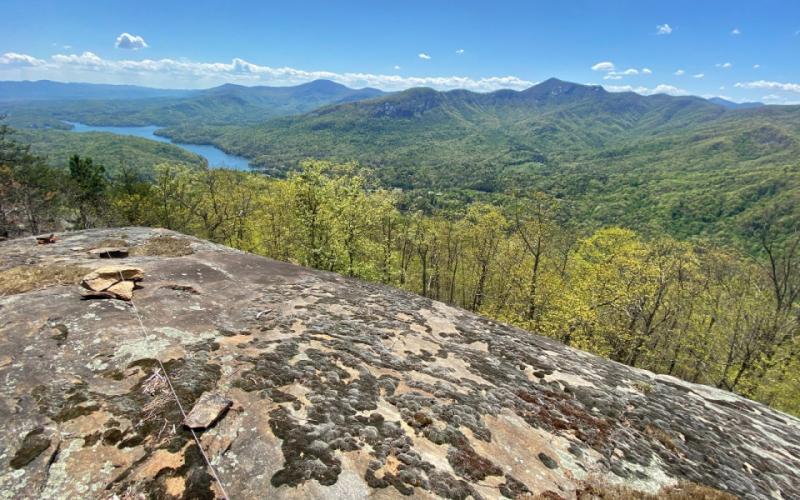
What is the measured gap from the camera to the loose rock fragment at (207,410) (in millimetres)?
6203

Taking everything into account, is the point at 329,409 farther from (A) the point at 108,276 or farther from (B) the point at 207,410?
(A) the point at 108,276

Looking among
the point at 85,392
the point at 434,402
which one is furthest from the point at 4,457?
the point at 434,402

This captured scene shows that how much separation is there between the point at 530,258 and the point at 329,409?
4460 cm

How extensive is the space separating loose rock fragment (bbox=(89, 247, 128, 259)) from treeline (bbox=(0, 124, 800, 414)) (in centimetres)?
1521

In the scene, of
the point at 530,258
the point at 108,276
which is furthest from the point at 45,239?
the point at 530,258

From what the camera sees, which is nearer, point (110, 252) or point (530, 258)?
point (110, 252)

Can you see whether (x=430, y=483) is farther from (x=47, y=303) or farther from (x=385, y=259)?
(x=385, y=259)

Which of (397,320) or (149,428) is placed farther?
(397,320)

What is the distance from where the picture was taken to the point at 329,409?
7.19 m

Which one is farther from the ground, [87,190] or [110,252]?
[110,252]

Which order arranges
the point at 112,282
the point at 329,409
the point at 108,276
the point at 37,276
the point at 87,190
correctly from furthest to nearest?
the point at 87,190, the point at 37,276, the point at 108,276, the point at 112,282, the point at 329,409

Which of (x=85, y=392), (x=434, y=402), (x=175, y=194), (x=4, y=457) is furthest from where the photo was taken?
(x=175, y=194)

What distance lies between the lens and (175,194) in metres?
43.2

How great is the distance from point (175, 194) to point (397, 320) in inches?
1650
